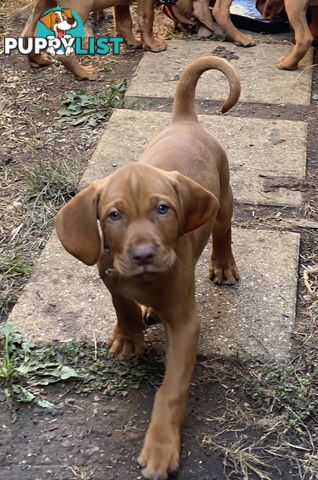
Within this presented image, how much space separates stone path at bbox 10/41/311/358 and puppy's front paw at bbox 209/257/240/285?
0.13 feet

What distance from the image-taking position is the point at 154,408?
104 inches

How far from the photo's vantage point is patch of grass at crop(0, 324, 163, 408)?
2934 mm

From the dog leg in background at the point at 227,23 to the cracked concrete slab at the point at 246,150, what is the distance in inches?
47.3

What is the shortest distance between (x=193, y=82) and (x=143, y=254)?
109 cm

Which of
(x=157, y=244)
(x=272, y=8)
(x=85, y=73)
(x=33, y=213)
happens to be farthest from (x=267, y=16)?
(x=157, y=244)

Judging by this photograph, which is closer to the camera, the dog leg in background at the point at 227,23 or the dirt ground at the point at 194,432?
the dirt ground at the point at 194,432

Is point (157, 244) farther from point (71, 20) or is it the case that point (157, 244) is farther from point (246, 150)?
point (71, 20)

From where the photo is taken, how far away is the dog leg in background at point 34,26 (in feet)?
17.9

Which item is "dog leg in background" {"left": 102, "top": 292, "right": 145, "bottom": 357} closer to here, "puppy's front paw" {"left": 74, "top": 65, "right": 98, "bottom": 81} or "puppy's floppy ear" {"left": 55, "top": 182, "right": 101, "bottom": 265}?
"puppy's floppy ear" {"left": 55, "top": 182, "right": 101, "bottom": 265}

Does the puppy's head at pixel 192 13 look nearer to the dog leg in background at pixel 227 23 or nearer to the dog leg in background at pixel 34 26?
the dog leg in background at pixel 227 23

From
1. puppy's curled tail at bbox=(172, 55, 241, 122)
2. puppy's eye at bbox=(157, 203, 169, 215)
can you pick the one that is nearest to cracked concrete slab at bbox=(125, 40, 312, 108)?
puppy's curled tail at bbox=(172, 55, 241, 122)

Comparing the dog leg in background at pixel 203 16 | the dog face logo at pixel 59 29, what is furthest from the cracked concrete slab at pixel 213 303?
the dog leg in background at pixel 203 16

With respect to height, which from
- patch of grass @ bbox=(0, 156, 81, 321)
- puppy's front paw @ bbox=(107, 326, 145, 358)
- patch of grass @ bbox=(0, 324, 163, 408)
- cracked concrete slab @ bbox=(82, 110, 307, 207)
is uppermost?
puppy's front paw @ bbox=(107, 326, 145, 358)

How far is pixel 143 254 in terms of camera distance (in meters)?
2.37
